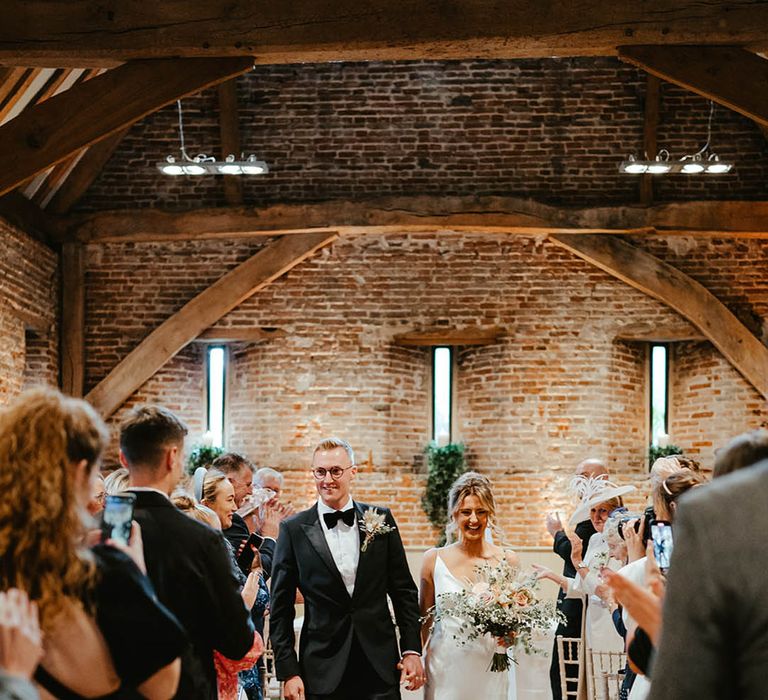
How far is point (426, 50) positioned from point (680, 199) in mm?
5514

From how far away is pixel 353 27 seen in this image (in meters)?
5.86

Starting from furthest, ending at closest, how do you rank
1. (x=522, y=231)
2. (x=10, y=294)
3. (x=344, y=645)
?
(x=522, y=231)
(x=10, y=294)
(x=344, y=645)

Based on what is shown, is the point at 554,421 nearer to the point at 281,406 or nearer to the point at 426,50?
the point at 281,406

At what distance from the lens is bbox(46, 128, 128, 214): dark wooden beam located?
10.5m

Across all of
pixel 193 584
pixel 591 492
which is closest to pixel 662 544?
pixel 193 584

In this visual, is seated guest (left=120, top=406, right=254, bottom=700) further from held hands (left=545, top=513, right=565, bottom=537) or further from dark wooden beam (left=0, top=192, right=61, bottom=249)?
dark wooden beam (left=0, top=192, right=61, bottom=249)

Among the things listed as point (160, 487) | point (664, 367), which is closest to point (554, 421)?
point (664, 367)

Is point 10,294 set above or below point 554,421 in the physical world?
above

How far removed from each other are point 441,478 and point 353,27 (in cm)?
588

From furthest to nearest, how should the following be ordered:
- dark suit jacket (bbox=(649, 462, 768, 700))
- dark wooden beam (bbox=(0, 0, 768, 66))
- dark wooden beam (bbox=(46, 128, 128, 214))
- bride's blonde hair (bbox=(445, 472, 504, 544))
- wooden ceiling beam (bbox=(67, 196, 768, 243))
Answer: dark wooden beam (bbox=(46, 128, 128, 214))
wooden ceiling beam (bbox=(67, 196, 768, 243))
dark wooden beam (bbox=(0, 0, 768, 66))
bride's blonde hair (bbox=(445, 472, 504, 544))
dark suit jacket (bbox=(649, 462, 768, 700))

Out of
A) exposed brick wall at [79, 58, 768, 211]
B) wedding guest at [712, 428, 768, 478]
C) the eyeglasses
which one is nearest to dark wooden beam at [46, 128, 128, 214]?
exposed brick wall at [79, 58, 768, 211]

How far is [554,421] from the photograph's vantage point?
10844 mm

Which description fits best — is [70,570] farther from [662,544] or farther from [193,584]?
[662,544]

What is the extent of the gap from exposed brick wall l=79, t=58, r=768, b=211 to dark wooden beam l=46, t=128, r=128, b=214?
167 millimetres
